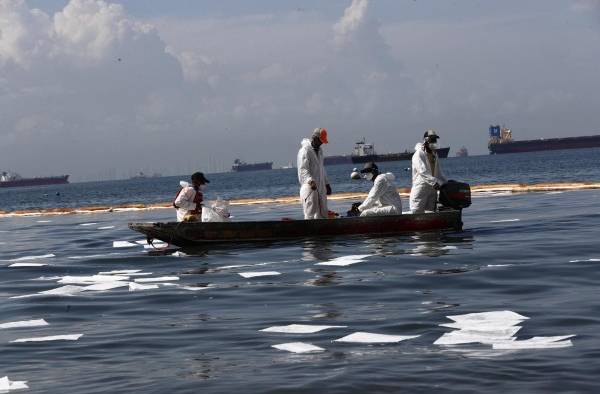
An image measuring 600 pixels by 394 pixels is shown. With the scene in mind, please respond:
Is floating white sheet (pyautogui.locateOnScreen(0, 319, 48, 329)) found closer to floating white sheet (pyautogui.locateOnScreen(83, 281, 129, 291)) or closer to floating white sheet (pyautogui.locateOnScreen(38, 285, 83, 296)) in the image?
floating white sheet (pyautogui.locateOnScreen(38, 285, 83, 296))

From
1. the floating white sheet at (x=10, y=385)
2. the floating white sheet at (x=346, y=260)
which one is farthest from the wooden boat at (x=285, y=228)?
the floating white sheet at (x=10, y=385)

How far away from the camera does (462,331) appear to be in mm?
7930

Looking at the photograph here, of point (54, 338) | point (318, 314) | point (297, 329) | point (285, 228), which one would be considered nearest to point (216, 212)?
point (285, 228)

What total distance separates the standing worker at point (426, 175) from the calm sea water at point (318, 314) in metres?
0.83

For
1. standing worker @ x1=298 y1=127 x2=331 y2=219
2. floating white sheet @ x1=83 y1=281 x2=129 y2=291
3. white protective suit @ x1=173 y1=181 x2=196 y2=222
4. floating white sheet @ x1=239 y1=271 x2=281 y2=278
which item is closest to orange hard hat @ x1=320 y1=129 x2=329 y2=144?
standing worker @ x1=298 y1=127 x2=331 y2=219

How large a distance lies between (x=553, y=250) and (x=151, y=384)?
906 cm

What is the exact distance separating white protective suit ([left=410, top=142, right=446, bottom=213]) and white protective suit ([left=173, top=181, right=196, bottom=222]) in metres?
4.38

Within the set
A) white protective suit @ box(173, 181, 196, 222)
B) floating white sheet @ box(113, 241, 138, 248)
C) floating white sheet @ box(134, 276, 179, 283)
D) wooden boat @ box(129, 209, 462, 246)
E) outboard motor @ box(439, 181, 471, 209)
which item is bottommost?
floating white sheet @ box(134, 276, 179, 283)

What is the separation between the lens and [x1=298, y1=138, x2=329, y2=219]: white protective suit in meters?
17.1

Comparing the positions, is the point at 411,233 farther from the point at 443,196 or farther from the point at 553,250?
the point at 553,250

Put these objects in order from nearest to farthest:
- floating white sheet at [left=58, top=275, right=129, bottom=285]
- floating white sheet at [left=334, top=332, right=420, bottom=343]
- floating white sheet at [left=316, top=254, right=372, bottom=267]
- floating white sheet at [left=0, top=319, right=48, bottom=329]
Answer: floating white sheet at [left=334, top=332, right=420, bottom=343], floating white sheet at [left=0, top=319, right=48, bottom=329], floating white sheet at [left=58, top=275, right=129, bottom=285], floating white sheet at [left=316, top=254, right=372, bottom=267]

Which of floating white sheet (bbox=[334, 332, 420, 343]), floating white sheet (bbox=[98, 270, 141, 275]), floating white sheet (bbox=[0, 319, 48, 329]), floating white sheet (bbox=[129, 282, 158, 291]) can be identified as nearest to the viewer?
floating white sheet (bbox=[334, 332, 420, 343])

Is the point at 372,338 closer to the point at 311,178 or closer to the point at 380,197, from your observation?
the point at 311,178

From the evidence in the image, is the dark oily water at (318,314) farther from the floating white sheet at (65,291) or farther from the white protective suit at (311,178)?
the white protective suit at (311,178)
